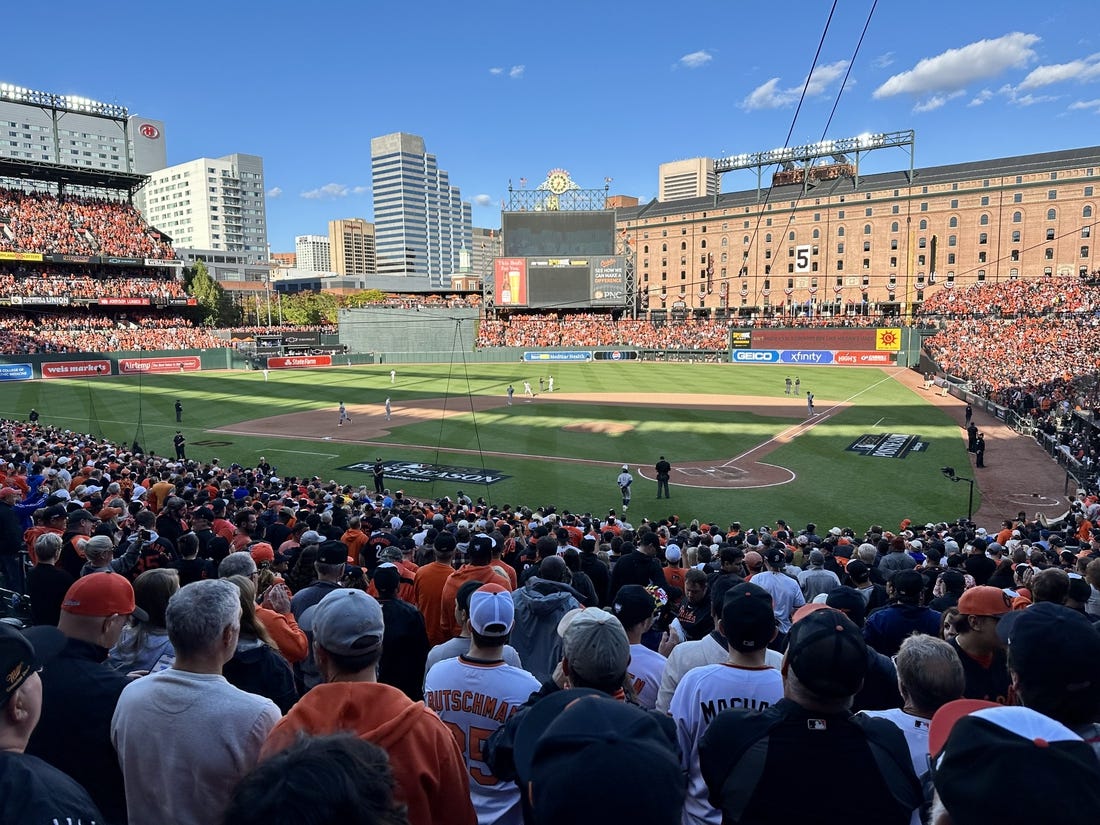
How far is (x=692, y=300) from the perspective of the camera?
123375 millimetres

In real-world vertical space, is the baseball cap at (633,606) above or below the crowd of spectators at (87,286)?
below

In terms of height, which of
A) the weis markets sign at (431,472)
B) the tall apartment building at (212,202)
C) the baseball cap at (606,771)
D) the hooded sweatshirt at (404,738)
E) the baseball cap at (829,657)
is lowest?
the weis markets sign at (431,472)

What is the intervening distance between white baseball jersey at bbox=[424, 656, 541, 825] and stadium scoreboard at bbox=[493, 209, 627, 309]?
83.7 metres

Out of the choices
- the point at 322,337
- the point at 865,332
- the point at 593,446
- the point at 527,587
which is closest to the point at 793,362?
the point at 865,332

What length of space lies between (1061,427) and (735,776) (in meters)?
34.7

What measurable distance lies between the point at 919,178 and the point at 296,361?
89.6 metres

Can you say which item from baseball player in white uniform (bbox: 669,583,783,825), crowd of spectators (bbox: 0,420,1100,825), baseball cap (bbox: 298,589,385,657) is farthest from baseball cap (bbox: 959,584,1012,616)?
baseball cap (bbox: 298,589,385,657)

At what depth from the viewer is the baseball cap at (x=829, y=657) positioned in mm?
2859

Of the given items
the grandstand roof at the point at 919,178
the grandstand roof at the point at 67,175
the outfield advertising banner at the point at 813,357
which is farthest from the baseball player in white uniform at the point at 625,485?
the grandstand roof at the point at 919,178

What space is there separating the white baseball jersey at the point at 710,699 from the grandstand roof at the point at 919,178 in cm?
10031

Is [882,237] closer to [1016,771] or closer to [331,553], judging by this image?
[331,553]

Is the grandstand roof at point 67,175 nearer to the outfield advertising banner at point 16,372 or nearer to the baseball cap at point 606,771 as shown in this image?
the outfield advertising banner at point 16,372

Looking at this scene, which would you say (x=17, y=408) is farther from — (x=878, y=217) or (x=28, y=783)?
(x=878, y=217)

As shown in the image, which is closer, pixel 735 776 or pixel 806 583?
pixel 735 776
